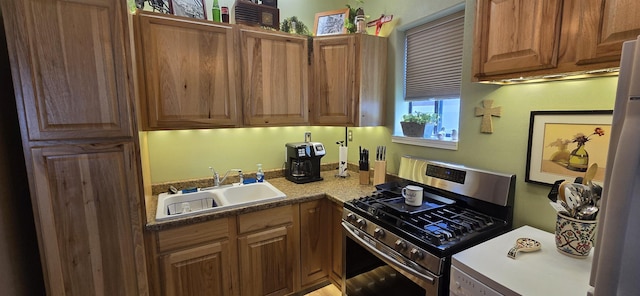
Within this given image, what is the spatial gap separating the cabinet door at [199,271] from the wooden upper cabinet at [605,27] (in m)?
2.04

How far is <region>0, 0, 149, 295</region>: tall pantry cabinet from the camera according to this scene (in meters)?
1.22

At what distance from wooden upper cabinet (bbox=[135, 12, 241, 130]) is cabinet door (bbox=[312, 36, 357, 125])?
69cm

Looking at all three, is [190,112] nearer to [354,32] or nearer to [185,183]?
[185,183]

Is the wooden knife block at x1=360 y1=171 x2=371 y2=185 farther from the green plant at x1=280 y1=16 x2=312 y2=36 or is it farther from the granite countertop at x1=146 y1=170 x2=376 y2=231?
the green plant at x1=280 y1=16 x2=312 y2=36

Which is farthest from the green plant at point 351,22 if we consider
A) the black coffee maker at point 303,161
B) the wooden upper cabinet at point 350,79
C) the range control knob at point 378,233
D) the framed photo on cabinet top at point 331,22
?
the range control knob at point 378,233

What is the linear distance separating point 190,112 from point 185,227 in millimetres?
774

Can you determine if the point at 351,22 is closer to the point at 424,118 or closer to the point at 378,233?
the point at 424,118

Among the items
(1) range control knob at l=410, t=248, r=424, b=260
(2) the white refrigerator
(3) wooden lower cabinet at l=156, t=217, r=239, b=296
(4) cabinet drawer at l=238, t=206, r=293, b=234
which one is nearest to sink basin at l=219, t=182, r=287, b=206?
(4) cabinet drawer at l=238, t=206, r=293, b=234

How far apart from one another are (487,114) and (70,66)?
221 centimetres

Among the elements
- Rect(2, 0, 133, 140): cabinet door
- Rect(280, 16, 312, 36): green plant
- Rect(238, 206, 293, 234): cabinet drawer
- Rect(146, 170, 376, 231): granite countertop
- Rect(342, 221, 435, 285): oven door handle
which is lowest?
Rect(342, 221, 435, 285): oven door handle

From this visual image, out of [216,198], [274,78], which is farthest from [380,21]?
[216,198]

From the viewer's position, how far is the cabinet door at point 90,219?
1.30 meters

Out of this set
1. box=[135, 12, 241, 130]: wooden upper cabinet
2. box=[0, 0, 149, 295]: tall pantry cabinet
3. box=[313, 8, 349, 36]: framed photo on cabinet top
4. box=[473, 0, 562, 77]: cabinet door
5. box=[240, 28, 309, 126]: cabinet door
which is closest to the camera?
box=[473, 0, 562, 77]: cabinet door

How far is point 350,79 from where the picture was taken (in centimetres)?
226
